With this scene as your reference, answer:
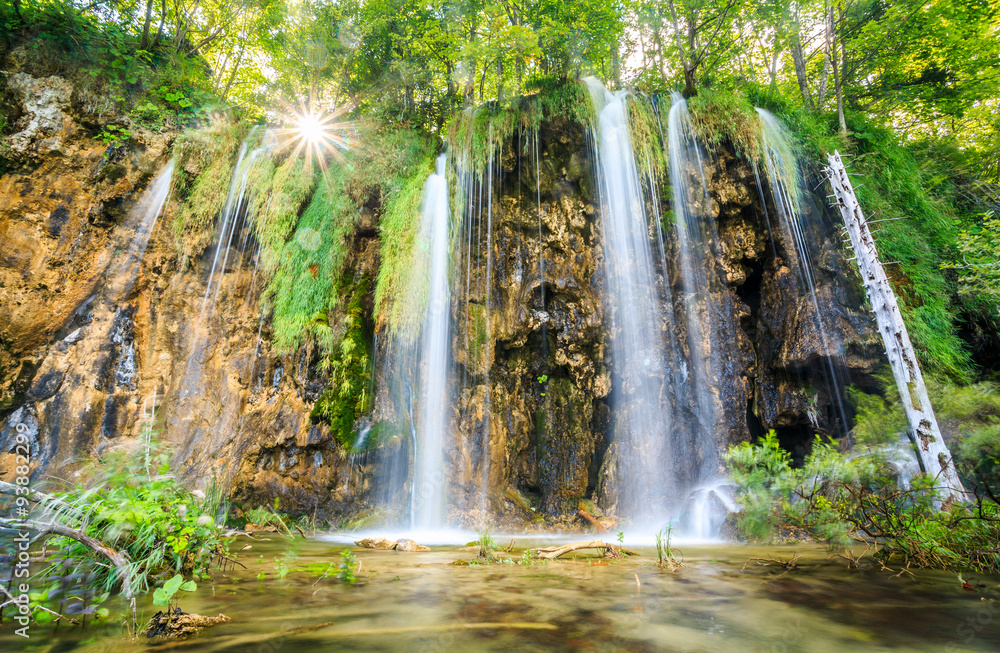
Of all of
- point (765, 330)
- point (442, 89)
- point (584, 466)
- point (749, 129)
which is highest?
point (442, 89)

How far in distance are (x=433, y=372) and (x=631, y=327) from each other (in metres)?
4.84

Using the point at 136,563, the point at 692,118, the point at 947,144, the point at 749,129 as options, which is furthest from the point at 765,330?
the point at 136,563

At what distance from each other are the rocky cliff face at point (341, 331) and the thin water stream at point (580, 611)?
5.20 metres

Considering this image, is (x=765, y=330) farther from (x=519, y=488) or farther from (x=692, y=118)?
(x=519, y=488)

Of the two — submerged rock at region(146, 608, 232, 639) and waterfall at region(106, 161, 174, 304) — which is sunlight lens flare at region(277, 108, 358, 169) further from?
submerged rock at region(146, 608, 232, 639)

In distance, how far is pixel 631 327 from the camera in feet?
33.1

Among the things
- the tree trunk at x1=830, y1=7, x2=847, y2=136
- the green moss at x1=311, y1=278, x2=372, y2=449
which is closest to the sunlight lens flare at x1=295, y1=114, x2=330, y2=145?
the green moss at x1=311, y1=278, x2=372, y2=449

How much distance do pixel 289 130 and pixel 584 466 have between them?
12.1m

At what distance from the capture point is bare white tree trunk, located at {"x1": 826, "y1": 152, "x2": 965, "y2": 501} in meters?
5.70

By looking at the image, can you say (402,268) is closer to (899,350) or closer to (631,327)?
(631,327)

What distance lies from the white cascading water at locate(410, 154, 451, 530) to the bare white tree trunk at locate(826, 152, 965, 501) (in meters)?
7.80

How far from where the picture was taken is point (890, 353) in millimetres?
6621

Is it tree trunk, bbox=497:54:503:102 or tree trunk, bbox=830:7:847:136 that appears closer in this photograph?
tree trunk, bbox=830:7:847:136

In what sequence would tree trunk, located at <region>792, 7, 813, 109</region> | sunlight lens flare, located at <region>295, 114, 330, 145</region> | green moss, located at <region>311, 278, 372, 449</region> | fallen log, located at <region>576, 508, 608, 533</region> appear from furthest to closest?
tree trunk, located at <region>792, 7, 813, 109</region>
sunlight lens flare, located at <region>295, 114, 330, 145</region>
green moss, located at <region>311, 278, 372, 449</region>
fallen log, located at <region>576, 508, 608, 533</region>
